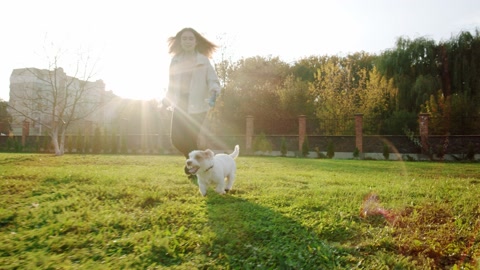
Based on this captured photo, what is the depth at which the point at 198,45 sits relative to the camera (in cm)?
562

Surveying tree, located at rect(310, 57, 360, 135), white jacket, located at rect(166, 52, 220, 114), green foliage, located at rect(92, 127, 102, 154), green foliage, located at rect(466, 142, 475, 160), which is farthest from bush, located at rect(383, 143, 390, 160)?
green foliage, located at rect(92, 127, 102, 154)

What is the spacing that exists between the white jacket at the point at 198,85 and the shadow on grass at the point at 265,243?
→ 2255 millimetres

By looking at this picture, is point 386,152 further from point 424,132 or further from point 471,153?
point 471,153

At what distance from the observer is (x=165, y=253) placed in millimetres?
2301

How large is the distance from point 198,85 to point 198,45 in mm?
767

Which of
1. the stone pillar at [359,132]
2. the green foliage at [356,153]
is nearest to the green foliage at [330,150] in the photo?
the green foliage at [356,153]

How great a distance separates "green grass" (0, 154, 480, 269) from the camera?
219 centimetres

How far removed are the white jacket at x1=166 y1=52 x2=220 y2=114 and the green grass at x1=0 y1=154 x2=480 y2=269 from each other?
1.51m

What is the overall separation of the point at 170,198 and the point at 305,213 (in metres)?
1.61

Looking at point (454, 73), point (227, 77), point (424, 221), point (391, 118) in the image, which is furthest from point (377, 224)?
point (227, 77)

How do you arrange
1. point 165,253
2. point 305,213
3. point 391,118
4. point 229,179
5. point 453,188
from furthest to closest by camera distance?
1. point 391,118
2. point 453,188
3. point 229,179
4. point 305,213
5. point 165,253

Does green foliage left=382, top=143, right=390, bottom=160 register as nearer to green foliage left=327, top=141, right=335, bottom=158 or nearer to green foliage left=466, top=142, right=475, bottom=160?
green foliage left=327, top=141, right=335, bottom=158

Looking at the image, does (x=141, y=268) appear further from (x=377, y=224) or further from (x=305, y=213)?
(x=377, y=224)

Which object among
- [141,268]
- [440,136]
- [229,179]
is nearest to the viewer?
[141,268]
